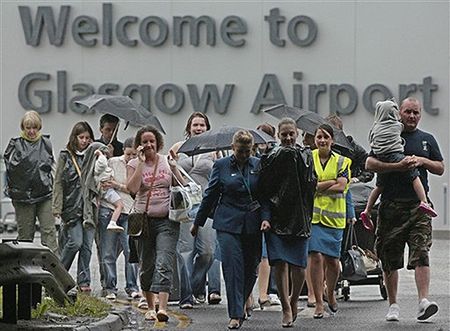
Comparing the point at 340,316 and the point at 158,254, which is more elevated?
the point at 158,254

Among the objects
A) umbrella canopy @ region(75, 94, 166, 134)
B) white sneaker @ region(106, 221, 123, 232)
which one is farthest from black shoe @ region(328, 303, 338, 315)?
umbrella canopy @ region(75, 94, 166, 134)

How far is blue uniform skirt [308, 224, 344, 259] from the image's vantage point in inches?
571

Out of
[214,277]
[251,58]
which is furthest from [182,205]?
[251,58]

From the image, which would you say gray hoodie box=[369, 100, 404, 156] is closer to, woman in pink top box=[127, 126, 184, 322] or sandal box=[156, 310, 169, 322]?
woman in pink top box=[127, 126, 184, 322]

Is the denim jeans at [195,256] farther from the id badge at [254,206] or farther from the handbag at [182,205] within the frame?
the id badge at [254,206]

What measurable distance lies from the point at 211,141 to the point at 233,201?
1.52 meters

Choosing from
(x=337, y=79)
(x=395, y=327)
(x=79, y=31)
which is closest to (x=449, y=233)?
(x=337, y=79)

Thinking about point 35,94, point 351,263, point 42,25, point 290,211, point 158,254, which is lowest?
point 351,263

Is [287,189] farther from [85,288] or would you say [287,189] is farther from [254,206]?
[85,288]

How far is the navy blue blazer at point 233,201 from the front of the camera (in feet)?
44.6

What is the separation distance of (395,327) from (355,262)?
197cm

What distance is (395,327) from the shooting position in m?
13.4

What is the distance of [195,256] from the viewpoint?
52.5 feet

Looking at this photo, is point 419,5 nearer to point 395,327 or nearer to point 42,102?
point 42,102
